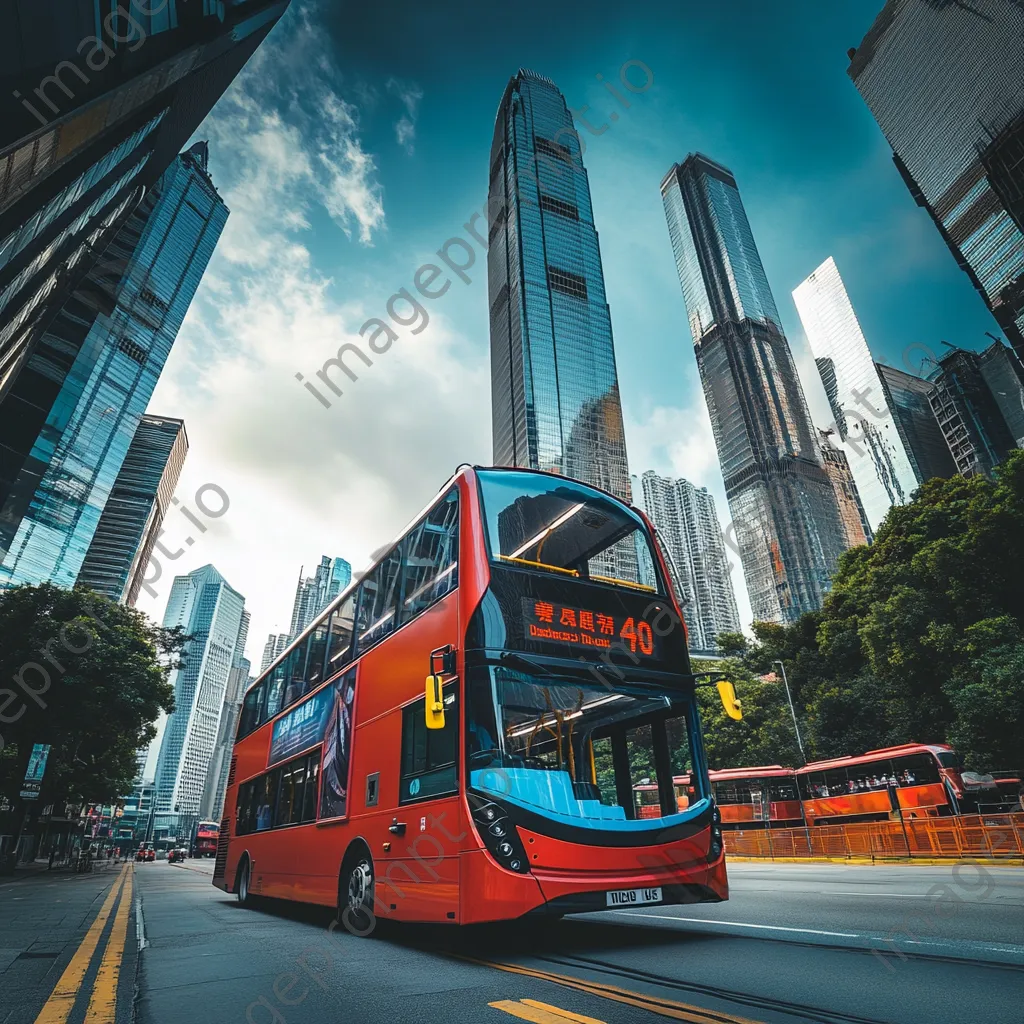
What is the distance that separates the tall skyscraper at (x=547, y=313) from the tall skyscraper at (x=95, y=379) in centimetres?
4600

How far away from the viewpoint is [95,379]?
65.2 metres

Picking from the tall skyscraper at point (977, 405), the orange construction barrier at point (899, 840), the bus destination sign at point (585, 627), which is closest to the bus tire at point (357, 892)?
the bus destination sign at point (585, 627)

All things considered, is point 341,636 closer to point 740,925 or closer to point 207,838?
point 740,925

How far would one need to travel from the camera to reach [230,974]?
4266 millimetres

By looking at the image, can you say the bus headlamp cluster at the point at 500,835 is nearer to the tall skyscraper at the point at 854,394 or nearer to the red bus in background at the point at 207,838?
the red bus in background at the point at 207,838

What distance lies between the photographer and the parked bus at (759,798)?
2386 cm

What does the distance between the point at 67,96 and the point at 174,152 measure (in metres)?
18.2

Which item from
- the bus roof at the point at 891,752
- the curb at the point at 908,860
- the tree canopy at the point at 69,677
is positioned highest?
the tree canopy at the point at 69,677

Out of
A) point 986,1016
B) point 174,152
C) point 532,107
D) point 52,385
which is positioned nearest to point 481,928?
point 986,1016

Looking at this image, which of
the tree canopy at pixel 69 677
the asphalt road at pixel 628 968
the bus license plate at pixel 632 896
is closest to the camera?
the asphalt road at pixel 628 968

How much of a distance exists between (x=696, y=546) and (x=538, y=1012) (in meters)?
119

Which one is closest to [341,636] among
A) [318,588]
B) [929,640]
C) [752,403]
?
[929,640]

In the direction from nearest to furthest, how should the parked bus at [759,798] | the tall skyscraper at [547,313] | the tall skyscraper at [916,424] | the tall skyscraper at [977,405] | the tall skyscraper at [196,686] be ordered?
the parked bus at [759,798] → the tall skyscraper at [977,405] → the tall skyscraper at [916,424] → the tall skyscraper at [547,313] → the tall skyscraper at [196,686]

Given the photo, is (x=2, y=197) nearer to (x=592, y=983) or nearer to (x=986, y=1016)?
(x=592, y=983)
